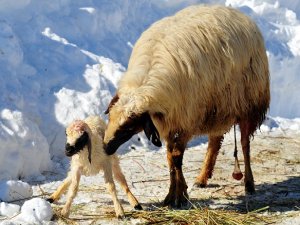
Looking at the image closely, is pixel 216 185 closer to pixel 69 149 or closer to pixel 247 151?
pixel 247 151

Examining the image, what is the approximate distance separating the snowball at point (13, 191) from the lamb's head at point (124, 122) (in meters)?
0.99

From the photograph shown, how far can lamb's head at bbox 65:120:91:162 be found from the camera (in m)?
4.37

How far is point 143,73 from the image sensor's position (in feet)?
15.0

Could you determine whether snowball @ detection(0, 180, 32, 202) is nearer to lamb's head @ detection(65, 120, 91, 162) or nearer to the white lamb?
the white lamb

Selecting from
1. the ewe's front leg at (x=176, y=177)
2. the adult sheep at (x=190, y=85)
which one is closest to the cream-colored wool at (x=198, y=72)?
the adult sheep at (x=190, y=85)

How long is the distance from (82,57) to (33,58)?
2.65ft

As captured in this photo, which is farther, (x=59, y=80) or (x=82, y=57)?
(x=82, y=57)

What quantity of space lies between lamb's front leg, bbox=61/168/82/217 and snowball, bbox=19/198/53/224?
16 centimetres

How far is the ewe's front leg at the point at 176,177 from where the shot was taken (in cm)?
498

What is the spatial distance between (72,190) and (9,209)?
1.75 feet

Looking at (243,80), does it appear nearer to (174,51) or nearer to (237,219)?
(174,51)

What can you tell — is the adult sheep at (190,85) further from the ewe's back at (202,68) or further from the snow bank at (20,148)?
the snow bank at (20,148)

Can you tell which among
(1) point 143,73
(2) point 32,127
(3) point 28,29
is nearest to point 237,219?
(1) point 143,73

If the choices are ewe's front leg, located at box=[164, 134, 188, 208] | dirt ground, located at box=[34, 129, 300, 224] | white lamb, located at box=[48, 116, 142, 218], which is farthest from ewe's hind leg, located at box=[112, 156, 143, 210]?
ewe's front leg, located at box=[164, 134, 188, 208]
